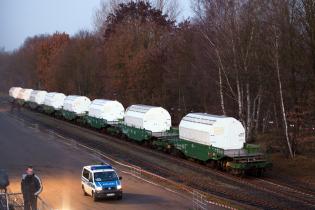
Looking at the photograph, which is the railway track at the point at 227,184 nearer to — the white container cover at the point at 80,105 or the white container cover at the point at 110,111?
the white container cover at the point at 110,111

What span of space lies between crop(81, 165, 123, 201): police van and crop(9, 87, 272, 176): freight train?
28.3ft

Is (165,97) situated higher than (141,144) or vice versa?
(165,97)

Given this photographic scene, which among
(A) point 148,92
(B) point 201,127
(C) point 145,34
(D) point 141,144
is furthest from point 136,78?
(B) point 201,127

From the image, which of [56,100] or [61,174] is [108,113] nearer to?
[61,174]

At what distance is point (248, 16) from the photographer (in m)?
39.9

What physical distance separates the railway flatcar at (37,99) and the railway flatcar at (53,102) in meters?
3.51

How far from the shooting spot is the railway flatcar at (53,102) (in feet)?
243

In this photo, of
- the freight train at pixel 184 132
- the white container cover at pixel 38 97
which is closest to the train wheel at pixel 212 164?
the freight train at pixel 184 132

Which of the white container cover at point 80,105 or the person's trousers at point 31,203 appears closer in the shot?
the person's trousers at point 31,203

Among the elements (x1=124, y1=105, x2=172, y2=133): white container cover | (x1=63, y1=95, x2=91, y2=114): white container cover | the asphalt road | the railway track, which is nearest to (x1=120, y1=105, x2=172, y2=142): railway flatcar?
(x1=124, y1=105, x2=172, y2=133): white container cover

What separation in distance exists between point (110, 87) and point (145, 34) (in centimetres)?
1007

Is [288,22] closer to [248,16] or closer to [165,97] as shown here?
[248,16]

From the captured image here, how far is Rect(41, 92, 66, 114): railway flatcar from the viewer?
74000mm

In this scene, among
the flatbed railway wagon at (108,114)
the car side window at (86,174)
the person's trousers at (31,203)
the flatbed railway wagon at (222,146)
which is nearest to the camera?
the person's trousers at (31,203)
